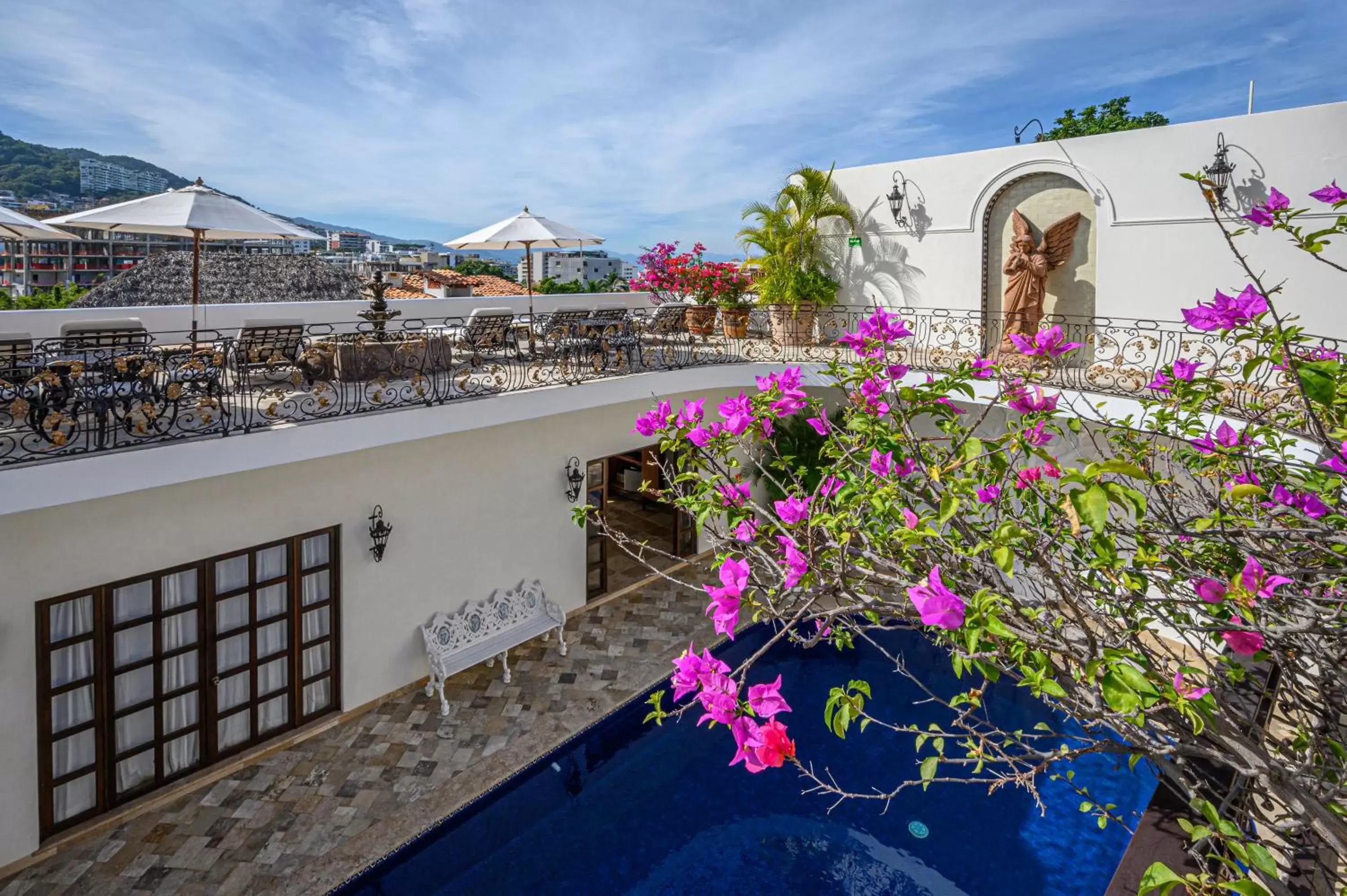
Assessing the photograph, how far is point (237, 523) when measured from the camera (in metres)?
8.34

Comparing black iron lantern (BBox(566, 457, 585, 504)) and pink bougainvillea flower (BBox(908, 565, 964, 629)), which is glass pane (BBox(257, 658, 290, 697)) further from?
pink bougainvillea flower (BBox(908, 565, 964, 629))

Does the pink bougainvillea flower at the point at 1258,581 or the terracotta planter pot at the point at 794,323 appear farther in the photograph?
the terracotta planter pot at the point at 794,323

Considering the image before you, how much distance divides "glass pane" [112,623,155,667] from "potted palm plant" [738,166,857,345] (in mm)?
12895

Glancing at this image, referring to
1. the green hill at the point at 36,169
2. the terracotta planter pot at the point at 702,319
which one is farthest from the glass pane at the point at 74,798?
the green hill at the point at 36,169

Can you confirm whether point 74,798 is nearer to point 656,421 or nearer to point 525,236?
point 656,421

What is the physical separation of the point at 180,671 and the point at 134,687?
1.40 ft

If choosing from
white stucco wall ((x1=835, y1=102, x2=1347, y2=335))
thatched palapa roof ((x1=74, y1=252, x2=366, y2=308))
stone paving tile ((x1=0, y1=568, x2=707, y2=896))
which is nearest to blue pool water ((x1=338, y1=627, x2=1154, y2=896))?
stone paving tile ((x1=0, y1=568, x2=707, y2=896))

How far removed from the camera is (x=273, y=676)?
8.95m

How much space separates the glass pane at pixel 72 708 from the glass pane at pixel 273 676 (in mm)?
1633

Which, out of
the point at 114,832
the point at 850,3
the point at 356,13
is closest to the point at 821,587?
the point at 114,832

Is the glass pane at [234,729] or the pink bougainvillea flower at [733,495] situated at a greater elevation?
the pink bougainvillea flower at [733,495]

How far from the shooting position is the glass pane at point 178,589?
7.89m

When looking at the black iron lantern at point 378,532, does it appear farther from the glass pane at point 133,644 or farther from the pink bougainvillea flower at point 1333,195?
the pink bougainvillea flower at point 1333,195

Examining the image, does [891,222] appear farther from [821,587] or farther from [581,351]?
[821,587]
